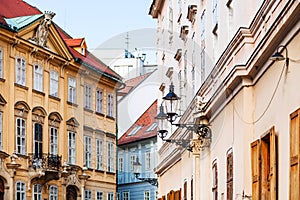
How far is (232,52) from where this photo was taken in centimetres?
1432

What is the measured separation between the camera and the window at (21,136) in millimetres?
35750

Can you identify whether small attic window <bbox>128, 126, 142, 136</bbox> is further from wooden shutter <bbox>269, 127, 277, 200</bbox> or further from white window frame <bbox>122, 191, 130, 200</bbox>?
wooden shutter <bbox>269, 127, 277, 200</bbox>

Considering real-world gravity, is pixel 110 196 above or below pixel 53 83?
below

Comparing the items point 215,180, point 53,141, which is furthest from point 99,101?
point 215,180

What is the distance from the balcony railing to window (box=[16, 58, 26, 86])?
125 inches

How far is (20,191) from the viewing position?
1410 inches

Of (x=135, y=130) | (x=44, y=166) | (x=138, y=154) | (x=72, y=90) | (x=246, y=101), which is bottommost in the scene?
(x=246, y=101)

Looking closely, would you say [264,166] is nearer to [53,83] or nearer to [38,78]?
[38,78]

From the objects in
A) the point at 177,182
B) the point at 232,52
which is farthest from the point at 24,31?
the point at 232,52

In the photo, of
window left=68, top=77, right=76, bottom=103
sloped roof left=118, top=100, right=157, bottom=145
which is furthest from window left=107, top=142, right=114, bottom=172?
window left=68, top=77, right=76, bottom=103

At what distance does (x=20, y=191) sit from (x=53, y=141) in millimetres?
4187

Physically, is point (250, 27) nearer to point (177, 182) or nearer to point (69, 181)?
point (177, 182)

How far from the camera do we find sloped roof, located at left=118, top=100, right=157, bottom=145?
170 feet

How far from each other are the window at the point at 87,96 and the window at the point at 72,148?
2.37m
